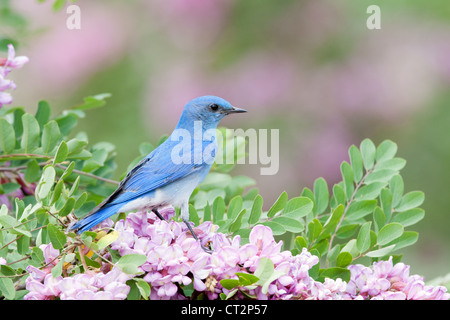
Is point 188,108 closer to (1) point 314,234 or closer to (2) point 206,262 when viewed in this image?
(1) point 314,234

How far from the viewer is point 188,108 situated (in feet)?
8.82

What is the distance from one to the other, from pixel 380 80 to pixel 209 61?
1.32 meters

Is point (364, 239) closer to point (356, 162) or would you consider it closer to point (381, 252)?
point (381, 252)

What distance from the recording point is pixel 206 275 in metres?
1.67

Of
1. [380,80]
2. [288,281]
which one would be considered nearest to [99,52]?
[380,80]

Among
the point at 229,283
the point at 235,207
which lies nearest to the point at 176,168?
the point at 235,207

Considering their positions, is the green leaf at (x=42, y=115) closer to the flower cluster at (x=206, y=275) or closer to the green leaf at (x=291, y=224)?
the flower cluster at (x=206, y=275)

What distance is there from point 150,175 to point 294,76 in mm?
3004

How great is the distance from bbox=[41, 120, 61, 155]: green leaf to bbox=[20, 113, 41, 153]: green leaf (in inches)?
1.4

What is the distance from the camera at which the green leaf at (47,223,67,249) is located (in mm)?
1729

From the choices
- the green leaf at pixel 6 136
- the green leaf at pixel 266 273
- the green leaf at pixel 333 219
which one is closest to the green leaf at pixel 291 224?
the green leaf at pixel 333 219

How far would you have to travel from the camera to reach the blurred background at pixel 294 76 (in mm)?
5008

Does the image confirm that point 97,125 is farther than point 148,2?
No

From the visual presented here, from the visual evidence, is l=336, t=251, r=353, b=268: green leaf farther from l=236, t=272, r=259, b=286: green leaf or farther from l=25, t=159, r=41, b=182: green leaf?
l=25, t=159, r=41, b=182: green leaf
